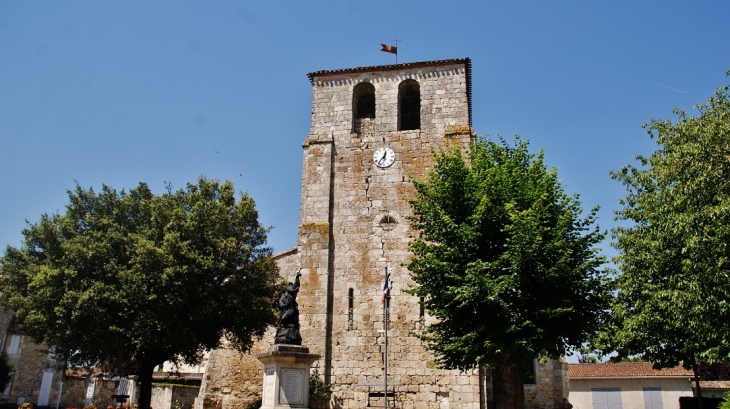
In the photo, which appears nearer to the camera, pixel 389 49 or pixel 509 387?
pixel 509 387

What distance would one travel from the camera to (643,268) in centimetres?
1358

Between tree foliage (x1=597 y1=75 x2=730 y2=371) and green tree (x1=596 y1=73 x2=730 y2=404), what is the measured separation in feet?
0.06

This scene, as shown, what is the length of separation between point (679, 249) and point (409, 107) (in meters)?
11.0

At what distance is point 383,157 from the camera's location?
19.1 meters

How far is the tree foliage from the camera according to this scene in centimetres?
1048

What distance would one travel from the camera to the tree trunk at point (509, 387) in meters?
12.7

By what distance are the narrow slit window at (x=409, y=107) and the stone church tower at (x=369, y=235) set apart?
1.5 inches

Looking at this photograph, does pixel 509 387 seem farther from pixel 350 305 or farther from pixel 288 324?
pixel 350 305

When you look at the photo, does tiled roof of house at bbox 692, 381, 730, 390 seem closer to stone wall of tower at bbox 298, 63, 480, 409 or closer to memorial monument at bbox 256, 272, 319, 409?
stone wall of tower at bbox 298, 63, 480, 409

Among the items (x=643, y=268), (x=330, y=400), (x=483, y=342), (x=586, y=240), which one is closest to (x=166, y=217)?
(x=330, y=400)

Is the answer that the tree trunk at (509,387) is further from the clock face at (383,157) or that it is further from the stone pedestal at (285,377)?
the clock face at (383,157)

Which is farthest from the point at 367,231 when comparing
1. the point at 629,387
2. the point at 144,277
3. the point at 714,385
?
the point at 714,385

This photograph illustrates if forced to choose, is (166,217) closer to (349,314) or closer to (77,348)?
(77,348)

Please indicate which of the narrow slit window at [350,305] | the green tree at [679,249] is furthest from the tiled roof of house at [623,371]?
the narrow slit window at [350,305]
